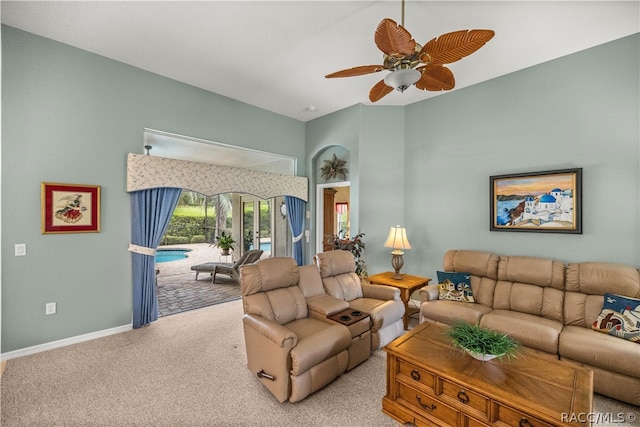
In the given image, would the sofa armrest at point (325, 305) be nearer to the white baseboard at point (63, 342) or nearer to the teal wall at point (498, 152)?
the teal wall at point (498, 152)

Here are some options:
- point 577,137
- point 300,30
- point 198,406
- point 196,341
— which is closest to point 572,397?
point 198,406

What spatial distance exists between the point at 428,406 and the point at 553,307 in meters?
1.98

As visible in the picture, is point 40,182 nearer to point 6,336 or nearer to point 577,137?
point 6,336

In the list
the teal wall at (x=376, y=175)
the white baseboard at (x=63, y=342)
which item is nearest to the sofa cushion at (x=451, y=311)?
the teal wall at (x=376, y=175)

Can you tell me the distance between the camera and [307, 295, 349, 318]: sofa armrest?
9.36ft

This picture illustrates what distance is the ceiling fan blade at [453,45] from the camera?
172 cm

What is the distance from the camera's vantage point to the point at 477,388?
1.71m

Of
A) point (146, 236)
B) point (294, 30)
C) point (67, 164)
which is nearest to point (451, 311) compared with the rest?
point (294, 30)

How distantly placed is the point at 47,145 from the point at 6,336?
79.8 inches

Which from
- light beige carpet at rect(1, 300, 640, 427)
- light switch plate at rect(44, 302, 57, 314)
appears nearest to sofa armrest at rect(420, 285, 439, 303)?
light beige carpet at rect(1, 300, 640, 427)

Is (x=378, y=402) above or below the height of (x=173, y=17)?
below

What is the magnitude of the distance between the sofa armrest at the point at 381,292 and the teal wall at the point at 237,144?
1257 mm

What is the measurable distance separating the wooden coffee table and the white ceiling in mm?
2959

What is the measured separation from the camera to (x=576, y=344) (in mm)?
2418
